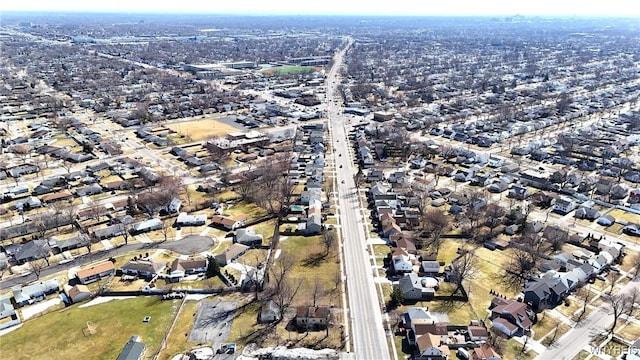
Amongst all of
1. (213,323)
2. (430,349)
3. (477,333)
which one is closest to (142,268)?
(213,323)

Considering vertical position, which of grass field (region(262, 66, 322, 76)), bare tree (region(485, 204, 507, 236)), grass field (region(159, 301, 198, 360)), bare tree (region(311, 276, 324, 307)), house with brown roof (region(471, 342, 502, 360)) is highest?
grass field (region(262, 66, 322, 76))

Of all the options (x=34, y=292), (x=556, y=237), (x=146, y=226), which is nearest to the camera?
(x=34, y=292)

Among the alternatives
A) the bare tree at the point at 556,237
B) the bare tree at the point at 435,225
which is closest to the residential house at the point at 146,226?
the bare tree at the point at 435,225

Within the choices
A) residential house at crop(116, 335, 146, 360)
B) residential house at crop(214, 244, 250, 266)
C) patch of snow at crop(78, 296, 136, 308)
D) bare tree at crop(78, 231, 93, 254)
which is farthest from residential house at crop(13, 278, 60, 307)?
residential house at crop(214, 244, 250, 266)

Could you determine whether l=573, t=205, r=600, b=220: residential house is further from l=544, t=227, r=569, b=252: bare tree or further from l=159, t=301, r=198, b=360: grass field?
l=159, t=301, r=198, b=360: grass field

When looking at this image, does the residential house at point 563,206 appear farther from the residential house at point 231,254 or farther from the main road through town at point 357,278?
the residential house at point 231,254

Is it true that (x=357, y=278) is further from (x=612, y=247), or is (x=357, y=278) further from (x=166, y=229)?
(x=612, y=247)
